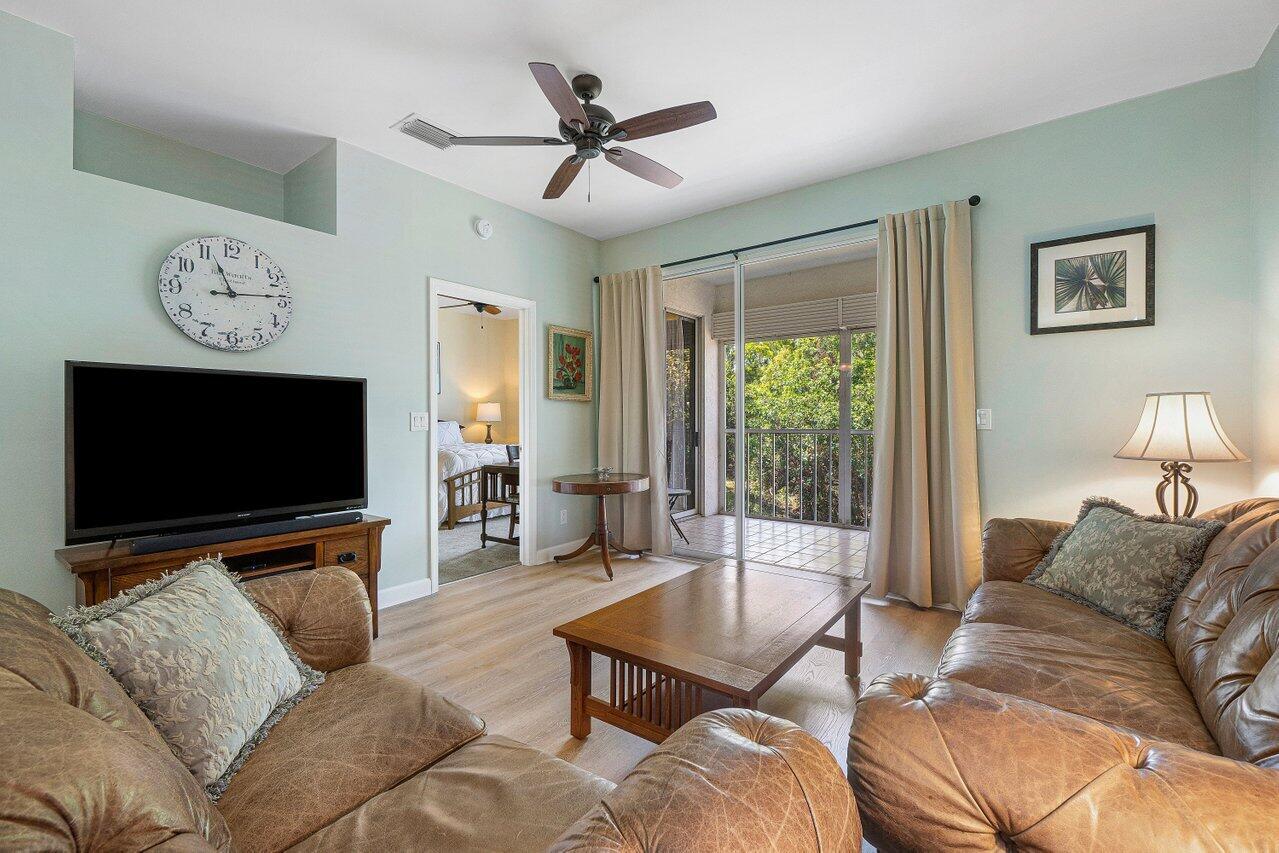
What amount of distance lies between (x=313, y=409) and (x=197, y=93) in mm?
1602

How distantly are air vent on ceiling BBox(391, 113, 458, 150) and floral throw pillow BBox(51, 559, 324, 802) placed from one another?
242 cm

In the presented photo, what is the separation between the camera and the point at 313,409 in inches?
112

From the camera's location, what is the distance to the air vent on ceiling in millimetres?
2822

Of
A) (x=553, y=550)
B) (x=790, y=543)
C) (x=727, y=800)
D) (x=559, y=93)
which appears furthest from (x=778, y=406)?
(x=727, y=800)

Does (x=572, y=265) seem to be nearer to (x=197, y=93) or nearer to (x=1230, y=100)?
(x=197, y=93)

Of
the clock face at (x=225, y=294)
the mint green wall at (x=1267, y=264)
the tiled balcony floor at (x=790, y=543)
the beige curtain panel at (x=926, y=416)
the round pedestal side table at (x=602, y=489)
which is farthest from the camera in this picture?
the tiled balcony floor at (x=790, y=543)

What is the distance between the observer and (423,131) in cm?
290

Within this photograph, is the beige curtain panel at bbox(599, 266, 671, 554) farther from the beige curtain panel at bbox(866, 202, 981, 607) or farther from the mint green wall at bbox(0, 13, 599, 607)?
the beige curtain panel at bbox(866, 202, 981, 607)

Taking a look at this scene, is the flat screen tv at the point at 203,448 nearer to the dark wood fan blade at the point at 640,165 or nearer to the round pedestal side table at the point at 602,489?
the round pedestal side table at the point at 602,489

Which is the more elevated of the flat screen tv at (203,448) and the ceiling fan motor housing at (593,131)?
the ceiling fan motor housing at (593,131)

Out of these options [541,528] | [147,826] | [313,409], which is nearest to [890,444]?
[541,528]

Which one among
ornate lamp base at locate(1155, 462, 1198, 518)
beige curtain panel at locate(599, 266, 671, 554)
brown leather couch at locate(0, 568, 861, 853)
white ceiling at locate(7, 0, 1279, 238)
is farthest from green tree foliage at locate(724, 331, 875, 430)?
brown leather couch at locate(0, 568, 861, 853)

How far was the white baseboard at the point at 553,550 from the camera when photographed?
172 inches

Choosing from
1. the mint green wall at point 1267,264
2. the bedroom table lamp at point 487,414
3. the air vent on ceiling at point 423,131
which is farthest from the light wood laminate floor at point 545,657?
the bedroom table lamp at point 487,414
